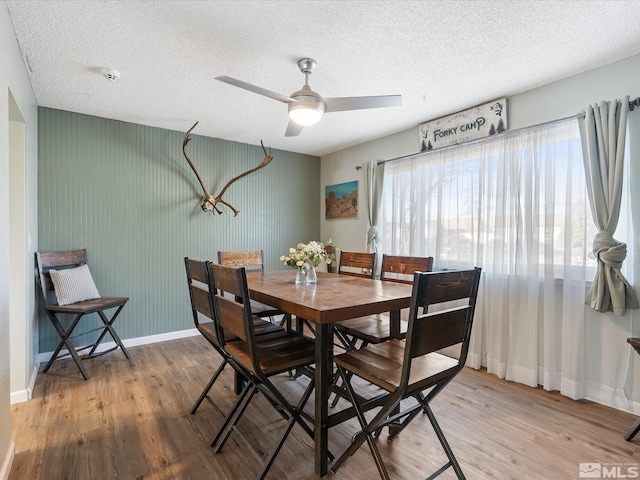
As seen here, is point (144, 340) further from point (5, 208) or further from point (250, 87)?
point (250, 87)

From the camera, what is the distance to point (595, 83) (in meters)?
2.35

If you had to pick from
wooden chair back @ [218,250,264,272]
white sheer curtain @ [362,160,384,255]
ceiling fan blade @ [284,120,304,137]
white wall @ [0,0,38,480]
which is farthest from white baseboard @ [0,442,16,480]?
white sheer curtain @ [362,160,384,255]

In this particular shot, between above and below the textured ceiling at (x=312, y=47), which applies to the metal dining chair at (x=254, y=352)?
below

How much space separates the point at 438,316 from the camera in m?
1.38

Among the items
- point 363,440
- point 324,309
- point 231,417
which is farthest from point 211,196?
point 363,440

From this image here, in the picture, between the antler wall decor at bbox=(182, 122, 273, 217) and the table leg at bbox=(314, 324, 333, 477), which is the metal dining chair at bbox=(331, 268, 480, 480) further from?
the antler wall decor at bbox=(182, 122, 273, 217)

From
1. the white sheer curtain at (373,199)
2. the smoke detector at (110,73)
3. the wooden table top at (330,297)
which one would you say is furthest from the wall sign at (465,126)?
the smoke detector at (110,73)

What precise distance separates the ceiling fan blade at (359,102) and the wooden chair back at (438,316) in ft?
3.97

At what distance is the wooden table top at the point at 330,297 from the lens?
1.48 metres

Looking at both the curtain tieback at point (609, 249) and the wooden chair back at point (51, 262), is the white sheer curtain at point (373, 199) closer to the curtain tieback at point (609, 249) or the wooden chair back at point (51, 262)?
the curtain tieback at point (609, 249)

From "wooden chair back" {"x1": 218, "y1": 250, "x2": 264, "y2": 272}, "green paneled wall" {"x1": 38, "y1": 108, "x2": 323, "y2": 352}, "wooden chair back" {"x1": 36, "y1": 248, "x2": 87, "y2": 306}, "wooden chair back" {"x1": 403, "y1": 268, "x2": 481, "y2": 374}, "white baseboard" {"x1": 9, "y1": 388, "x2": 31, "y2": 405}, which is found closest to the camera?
"wooden chair back" {"x1": 403, "y1": 268, "x2": 481, "y2": 374}

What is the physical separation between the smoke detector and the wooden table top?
A: 5.96 feet

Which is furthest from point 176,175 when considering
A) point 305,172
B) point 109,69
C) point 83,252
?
point 305,172

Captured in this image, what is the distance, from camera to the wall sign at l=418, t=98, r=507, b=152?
2.86 metres
